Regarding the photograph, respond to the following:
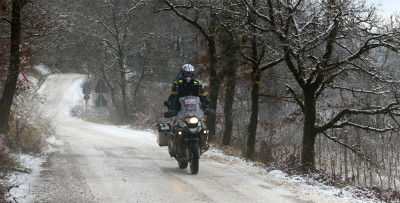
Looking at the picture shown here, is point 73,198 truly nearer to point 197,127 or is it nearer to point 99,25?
point 197,127

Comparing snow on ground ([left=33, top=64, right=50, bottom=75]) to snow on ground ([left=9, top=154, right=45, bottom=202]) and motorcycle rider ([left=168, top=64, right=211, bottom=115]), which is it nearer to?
snow on ground ([left=9, top=154, right=45, bottom=202])

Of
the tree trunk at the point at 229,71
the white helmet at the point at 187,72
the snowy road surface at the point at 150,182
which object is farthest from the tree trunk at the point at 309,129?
the tree trunk at the point at 229,71

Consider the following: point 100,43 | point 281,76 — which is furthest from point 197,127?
point 100,43

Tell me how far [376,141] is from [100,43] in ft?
72.9

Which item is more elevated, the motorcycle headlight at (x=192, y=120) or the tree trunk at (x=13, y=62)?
the tree trunk at (x=13, y=62)

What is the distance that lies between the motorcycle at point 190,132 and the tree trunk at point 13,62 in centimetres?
427

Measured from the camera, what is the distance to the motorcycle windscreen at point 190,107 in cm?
980

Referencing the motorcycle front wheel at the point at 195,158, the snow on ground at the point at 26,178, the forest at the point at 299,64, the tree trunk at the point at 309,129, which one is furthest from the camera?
the tree trunk at the point at 309,129

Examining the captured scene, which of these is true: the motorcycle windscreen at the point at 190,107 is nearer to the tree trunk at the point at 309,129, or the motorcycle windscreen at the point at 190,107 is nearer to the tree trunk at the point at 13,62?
the tree trunk at the point at 309,129

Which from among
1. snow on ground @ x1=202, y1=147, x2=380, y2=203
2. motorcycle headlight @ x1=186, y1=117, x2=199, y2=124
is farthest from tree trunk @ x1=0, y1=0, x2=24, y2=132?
snow on ground @ x1=202, y1=147, x2=380, y2=203

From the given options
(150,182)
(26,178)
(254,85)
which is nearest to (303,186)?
(150,182)

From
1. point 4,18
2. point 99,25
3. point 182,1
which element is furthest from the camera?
point 99,25

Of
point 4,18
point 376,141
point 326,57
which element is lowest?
point 376,141

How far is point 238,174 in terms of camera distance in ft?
34.1
